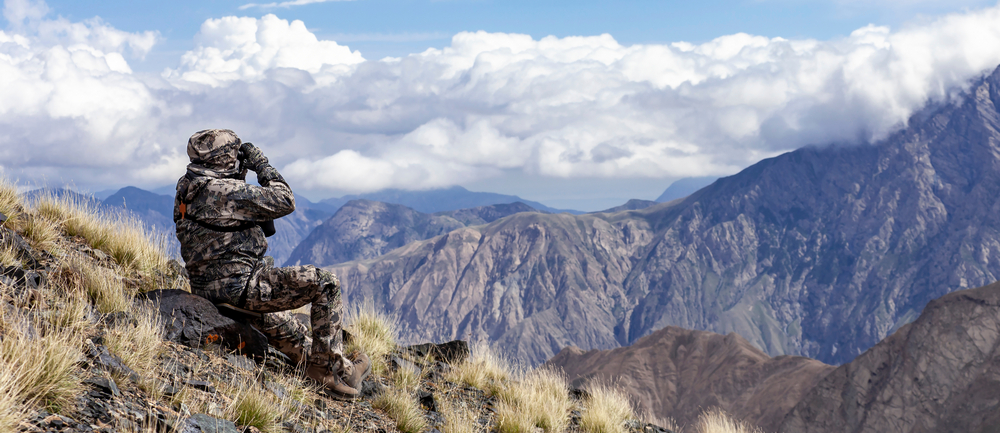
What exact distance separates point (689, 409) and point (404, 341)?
13925cm

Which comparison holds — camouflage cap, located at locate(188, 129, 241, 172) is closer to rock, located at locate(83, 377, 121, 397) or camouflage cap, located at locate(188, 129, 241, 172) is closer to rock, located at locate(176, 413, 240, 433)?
rock, located at locate(83, 377, 121, 397)

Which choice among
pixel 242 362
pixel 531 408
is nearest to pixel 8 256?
pixel 242 362

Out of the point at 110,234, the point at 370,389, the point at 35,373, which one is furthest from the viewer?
the point at 110,234

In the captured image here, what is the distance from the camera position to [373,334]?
11.2 m

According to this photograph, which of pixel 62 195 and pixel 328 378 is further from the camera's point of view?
pixel 62 195

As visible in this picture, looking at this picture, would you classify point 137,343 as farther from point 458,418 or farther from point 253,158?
point 458,418

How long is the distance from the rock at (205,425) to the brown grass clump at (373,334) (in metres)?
4.10

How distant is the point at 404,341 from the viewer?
13.7 m

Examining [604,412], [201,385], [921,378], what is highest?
[201,385]

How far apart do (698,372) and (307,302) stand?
15907 cm

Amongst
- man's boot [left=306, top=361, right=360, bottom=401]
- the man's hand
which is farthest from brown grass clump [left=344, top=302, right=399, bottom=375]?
the man's hand

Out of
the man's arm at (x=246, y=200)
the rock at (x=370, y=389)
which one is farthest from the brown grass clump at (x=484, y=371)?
the man's arm at (x=246, y=200)

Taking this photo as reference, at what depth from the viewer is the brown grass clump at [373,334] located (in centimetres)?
994

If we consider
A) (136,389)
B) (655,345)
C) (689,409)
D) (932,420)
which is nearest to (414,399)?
(136,389)
